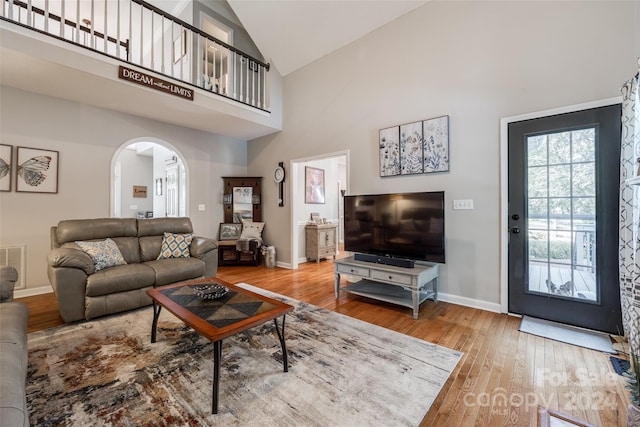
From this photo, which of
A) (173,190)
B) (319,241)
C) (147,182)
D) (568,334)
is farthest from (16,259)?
(568,334)

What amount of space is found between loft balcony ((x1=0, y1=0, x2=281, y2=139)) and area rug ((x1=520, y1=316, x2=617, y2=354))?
4.65 metres

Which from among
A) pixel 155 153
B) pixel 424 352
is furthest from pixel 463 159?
pixel 155 153

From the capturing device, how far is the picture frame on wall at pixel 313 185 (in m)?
5.64

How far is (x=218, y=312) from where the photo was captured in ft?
5.76

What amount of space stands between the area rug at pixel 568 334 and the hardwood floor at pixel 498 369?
0.09m

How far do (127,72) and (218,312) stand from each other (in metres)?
3.17

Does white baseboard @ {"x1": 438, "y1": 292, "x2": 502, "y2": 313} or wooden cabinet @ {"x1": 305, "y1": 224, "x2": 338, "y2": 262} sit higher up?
wooden cabinet @ {"x1": 305, "y1": 224, "x2": 338, "y2": 262}

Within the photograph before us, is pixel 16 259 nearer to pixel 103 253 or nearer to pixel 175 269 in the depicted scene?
pixel 103 253

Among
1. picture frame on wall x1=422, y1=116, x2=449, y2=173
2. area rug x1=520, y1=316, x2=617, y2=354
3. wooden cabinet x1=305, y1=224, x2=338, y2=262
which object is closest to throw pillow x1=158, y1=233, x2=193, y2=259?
wooden cabinet x1=305, y1=224, x2=338, y2=262

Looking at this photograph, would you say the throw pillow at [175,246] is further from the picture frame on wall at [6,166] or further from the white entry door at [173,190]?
the white entry door at [173,190]

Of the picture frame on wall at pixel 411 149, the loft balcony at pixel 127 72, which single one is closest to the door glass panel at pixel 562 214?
the picture frame on wall at pixel 411 149

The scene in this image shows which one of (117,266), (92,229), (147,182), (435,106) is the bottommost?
(117,266)

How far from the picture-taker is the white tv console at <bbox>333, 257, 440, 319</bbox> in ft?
9.08

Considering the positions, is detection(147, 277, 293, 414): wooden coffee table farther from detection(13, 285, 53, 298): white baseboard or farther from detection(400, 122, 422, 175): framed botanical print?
detection(13, 285, 53, 298): white baseboard
